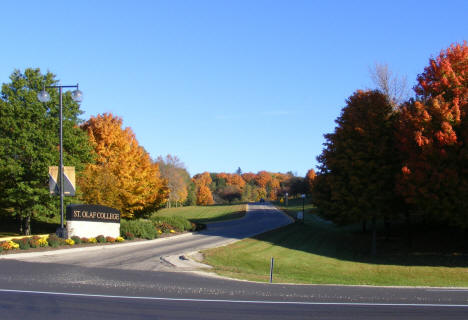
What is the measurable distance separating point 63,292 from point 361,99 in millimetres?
24651

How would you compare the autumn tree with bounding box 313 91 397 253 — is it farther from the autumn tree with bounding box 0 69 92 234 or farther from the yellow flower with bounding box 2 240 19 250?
the yellow flower with bounding box 2 240 19 250

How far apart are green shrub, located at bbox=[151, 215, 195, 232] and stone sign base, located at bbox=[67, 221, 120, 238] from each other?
691 cm

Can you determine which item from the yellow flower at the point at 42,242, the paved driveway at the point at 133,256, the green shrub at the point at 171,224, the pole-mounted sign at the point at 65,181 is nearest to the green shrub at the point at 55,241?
the yellow flower at the point at 42,242

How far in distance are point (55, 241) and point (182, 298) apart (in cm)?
1249

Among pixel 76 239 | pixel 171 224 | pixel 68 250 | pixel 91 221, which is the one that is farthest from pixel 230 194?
pixel 68 250

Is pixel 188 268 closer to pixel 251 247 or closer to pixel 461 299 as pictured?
pixel 461 299

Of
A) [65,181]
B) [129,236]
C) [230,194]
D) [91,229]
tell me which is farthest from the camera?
[230,194]

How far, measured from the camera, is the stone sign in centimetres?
2266

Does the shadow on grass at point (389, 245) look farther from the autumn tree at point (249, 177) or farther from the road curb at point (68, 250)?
the autumn tree at point (249, 177)

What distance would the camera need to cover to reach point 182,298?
395 inches

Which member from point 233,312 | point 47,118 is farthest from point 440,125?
point 47,118

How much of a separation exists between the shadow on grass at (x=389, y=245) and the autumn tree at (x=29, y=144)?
15.6 m

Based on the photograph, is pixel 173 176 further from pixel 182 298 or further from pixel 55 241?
pixel 182 298

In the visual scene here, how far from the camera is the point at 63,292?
10.2m
